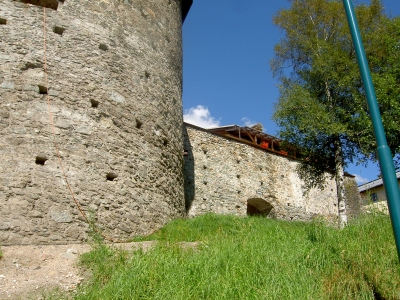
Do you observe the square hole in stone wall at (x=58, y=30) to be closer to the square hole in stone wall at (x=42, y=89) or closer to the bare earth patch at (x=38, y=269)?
the square hole in stone wall at (x=42, y=89)

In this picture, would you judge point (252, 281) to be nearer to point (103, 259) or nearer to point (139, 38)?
point (103, 259)

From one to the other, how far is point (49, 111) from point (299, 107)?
7.28 m

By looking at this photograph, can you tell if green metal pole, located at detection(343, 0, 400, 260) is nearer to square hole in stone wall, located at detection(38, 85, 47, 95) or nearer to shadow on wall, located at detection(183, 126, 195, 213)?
square hole in stone wall, located at detection(38, 85, 47, 95)

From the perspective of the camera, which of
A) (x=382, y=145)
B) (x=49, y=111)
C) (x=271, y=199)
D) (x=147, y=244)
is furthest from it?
(x=271, y=199)

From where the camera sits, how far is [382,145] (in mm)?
4137

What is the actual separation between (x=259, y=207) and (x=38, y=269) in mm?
11310

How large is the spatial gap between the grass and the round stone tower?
3.78 feet

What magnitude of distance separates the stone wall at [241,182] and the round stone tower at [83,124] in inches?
145

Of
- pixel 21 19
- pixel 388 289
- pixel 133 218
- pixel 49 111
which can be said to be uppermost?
pixel 21 19

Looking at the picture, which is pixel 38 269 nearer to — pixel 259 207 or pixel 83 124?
pixel 83 124

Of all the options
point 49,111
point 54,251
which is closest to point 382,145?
point 54,251

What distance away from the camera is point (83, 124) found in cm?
742

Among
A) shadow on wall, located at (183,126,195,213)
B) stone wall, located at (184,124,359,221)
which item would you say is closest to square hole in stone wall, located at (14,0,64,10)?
shadow on wall, located at (183,126,195,213)

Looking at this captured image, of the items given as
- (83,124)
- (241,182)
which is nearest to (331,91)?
(241,182)
